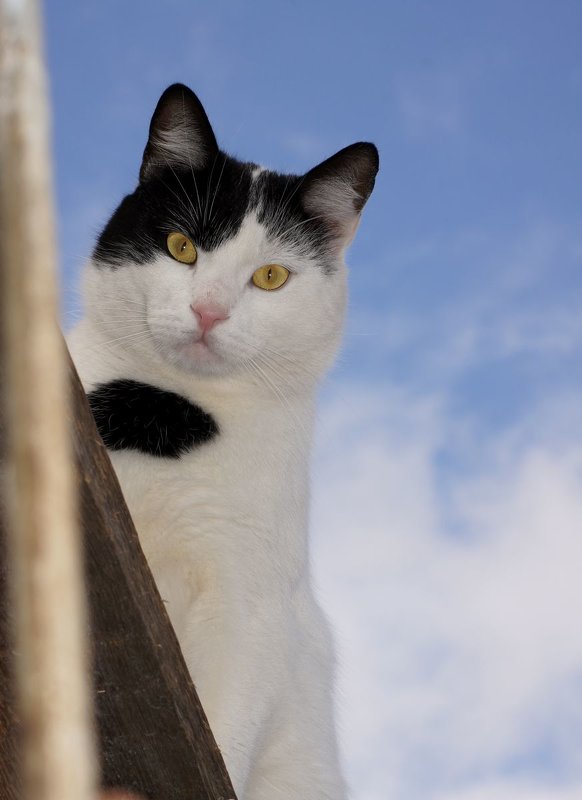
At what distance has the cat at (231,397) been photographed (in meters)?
3.00

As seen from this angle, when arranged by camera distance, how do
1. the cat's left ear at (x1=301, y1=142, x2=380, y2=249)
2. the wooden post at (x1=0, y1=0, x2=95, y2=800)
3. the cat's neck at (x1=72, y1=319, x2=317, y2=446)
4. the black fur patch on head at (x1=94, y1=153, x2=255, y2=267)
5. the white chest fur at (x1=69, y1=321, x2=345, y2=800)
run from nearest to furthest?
the wooden post at (x1=0, y1=0, x2=95, y2=800) < the white chest fur at (x1=69, y1=321, x2=345, y2=800) < the cat's neck at (x1=72, y1=319, x2=317, y2=446) < the black fur patch on head at (x1=94, y1=153, x2=255, y2=267) < the cat's left ear at (x1=301, y1=142, x2=380, y2=249)

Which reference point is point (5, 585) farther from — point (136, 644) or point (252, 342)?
point (252, 342)

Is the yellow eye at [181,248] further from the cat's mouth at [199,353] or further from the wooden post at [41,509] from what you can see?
the wooden post at [41,509]

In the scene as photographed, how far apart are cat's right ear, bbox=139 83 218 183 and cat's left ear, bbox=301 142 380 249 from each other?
449 mm

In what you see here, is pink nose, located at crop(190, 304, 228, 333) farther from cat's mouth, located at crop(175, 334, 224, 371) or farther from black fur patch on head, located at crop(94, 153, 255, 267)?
black fur patch on head, located at crop(94, 153, 255, 267)

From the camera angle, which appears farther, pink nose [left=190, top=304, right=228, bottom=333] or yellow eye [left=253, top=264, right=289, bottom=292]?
yellow eye [left=253, top=264, right=289, bottom=292]

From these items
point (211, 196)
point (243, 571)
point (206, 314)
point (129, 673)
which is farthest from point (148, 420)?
point (129, 673)

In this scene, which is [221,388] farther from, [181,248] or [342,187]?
[342,187]

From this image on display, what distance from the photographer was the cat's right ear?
378cm

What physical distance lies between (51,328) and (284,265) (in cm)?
313

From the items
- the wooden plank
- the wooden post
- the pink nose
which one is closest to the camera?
the wooden post

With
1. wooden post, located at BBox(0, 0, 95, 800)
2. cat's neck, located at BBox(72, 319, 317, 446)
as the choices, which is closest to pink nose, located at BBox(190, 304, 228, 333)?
cat's neck, located at BBox(72, 319, 317, 446)

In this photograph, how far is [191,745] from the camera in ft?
7.32

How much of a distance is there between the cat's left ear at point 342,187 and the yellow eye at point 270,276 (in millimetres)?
450
